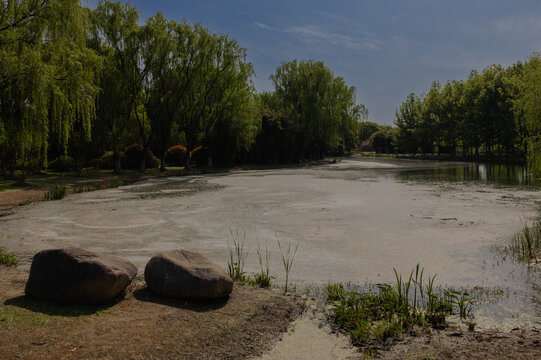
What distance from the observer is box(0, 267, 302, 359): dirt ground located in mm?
3637

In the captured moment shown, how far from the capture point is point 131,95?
2661 cm

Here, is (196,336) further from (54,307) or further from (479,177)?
(479,177)

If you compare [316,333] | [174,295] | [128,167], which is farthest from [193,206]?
[128,167]

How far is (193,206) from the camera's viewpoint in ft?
46.2

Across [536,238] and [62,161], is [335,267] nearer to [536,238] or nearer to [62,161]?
[536,238]

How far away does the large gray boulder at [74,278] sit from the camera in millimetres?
4590

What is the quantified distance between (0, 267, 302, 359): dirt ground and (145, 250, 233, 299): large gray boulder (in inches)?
4.7

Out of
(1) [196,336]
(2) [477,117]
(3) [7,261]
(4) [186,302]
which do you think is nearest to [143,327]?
(1) [196,336]

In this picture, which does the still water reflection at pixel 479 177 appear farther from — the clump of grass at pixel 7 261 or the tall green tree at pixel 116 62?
the clump of grass at pixel 7 261

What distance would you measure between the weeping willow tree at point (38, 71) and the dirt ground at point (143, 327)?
894 centimetres

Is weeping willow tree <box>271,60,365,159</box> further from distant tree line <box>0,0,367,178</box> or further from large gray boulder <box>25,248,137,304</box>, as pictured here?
large gray boulder <box>25,248,137,304</box>

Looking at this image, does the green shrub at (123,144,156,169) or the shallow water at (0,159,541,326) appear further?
the green shrub at (123,144,156,169)

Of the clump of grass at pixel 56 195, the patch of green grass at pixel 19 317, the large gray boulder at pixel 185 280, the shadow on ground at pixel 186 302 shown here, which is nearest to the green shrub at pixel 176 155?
the clump of grass at pixel 56 195

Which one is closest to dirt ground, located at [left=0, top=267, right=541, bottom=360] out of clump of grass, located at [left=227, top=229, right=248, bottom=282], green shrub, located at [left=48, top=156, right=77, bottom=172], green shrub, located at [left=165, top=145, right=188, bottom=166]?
clump of grass, located at [left=227, top=229, right=248, bottom=282]
